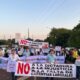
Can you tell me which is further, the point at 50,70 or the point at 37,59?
the point at 37,59

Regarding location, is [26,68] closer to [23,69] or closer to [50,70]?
[23,69]

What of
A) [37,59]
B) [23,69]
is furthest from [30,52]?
[23,69]

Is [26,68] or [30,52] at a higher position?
[30,52]

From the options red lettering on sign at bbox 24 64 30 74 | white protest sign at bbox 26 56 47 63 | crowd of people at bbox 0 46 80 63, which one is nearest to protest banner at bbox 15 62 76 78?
red lettering on sign at bbox 24 64 30 74

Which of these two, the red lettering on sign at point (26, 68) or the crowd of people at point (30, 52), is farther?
the crowd of people at point (30, 52)

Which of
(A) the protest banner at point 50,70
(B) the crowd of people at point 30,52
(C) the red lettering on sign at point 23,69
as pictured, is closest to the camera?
(C) the red lettering on sign at point 23,69

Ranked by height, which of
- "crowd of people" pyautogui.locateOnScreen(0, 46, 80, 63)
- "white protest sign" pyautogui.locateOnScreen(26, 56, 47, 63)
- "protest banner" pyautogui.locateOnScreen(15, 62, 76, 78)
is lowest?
"protest banner" pyautogui.locateOnScreen(15, 62, 76, 78)

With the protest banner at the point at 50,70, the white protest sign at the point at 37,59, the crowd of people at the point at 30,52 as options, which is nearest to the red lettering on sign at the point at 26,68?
the protest banner at the point at 50,70

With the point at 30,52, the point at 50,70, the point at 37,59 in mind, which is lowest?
the point at 50,70

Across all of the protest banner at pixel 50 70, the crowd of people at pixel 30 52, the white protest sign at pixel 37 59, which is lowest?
the protest banner at pixel 50 70

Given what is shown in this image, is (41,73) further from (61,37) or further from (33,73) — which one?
(61,37)

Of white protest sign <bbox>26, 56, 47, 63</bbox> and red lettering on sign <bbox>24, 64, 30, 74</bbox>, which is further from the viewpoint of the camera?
white protest sign <bbox>26, 56, 47, 63</bbox>

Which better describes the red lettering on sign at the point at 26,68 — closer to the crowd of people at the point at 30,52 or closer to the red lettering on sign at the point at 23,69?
the red lettering on sign at the point at 23,69

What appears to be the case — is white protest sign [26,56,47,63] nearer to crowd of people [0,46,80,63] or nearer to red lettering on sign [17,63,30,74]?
crowd of people [0,46,80,63]
